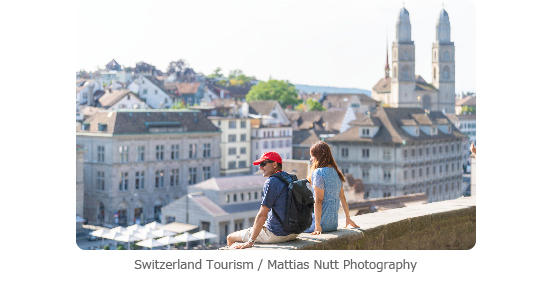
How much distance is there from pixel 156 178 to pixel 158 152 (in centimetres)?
143

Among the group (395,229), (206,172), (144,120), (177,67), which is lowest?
(206,172)

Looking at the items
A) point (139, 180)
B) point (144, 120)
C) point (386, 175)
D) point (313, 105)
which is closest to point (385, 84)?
point (313, 105)

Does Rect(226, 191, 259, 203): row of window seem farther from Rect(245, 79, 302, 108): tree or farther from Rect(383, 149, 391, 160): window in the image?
Rect(245, 79, 302, 108): tree

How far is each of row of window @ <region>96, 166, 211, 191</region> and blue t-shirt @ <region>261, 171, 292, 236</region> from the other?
1364 inches

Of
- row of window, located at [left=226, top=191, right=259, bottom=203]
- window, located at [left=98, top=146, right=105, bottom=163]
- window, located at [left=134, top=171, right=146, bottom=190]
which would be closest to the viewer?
row of window, located at [left=226, top=191, right=259, bottom=203]

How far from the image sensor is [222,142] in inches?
1906

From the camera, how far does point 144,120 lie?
43906 millimetres

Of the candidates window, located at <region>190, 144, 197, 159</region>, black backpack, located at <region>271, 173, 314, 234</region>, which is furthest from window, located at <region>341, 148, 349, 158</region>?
black backpack, located at <region>271, 173, 314, 234</region>

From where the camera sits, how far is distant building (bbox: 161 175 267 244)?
33.9 metres

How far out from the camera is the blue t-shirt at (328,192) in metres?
6.66

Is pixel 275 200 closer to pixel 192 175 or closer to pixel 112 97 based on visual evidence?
pixel 192 175

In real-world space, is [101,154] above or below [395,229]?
below
